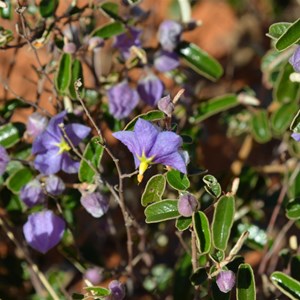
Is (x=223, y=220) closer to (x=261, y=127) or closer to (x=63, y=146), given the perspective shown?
(x=63, y=146)

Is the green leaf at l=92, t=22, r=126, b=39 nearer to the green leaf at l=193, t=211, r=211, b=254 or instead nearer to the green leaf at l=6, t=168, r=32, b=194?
the green leaf at l=6, t=168, r=32, b=194

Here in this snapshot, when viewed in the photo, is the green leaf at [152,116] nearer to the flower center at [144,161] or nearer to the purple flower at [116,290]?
the flower center at [144,161]

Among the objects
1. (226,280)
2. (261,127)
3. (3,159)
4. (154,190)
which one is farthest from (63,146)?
(261,127)

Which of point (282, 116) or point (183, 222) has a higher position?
point (183, 222)

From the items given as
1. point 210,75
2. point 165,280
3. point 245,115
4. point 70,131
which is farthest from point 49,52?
point 165,280

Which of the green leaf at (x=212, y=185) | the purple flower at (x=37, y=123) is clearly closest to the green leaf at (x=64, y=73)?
the purple flower at (x=37, y=123)

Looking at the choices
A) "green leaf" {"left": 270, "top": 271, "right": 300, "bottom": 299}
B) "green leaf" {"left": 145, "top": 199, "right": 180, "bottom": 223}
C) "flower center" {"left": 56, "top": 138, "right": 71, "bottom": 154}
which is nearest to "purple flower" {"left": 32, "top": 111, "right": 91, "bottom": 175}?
"flower center" {"left": 56, "top": 138, "right": 71, "bottom": 154}
